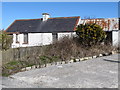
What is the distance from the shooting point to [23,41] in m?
24.4

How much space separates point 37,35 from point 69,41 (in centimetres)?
1019

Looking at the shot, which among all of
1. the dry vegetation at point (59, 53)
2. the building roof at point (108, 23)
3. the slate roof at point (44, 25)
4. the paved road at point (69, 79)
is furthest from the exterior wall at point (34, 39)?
the paved road at point (69, 79)

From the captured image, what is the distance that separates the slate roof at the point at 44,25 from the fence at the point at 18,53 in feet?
31.8

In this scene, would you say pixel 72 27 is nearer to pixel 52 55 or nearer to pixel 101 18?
pixel 101 18

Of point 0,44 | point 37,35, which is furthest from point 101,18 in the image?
point 0,44

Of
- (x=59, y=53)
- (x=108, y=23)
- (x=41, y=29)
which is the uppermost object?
(x=108, y=23)

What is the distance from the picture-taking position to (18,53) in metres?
11.8

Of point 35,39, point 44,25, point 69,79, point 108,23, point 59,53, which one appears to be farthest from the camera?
point 44,25

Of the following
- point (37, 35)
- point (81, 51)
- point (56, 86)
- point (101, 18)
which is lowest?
point (56, 86)

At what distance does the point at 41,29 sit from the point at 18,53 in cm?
1228

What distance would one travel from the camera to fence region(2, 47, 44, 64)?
10692 mm

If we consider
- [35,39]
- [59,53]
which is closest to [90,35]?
[59,53]

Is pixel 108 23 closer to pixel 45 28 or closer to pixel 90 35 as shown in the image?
pixel 90 35

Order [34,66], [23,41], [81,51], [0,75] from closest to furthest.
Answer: [0,75] → [34,66] → [81,51] → [23,41]
